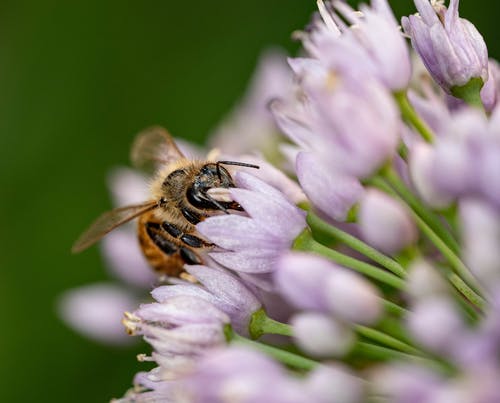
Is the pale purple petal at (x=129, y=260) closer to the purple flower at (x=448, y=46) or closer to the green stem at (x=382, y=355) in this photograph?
the purple flower at (x=448, y=46)

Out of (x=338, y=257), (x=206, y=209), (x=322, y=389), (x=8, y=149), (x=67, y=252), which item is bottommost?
(x=322, y=389)

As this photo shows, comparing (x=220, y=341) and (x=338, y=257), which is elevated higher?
(x=338, y=257)

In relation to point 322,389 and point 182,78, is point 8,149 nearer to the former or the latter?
point 182,78

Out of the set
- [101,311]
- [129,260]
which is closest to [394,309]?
[129,260]

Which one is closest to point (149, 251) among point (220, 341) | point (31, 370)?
point (220, 341)

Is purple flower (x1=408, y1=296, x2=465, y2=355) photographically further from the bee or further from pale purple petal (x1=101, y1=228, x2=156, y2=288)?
pale purple petal (x1=101, y1=228, x2=156, y2=288)

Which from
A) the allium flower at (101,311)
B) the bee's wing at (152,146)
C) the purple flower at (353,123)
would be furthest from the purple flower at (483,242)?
the allium flower at (101,311)

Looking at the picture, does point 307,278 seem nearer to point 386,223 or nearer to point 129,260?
point 386,223
